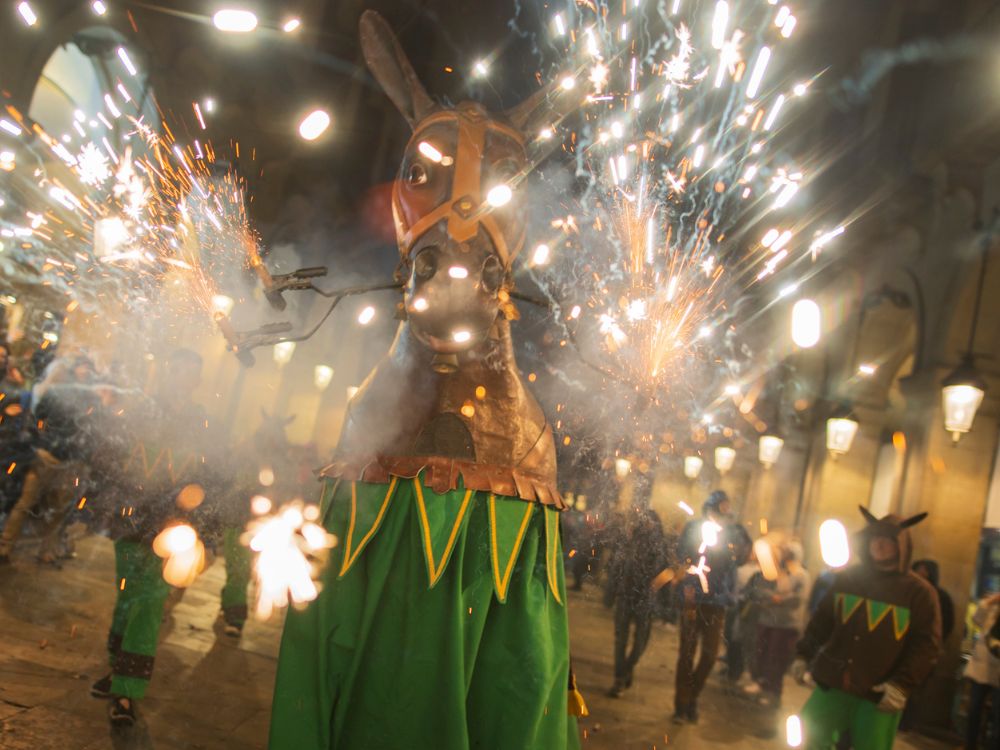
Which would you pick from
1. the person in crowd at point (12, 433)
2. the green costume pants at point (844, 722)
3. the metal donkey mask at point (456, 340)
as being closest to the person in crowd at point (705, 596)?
the green costume pants at point (844, 722)

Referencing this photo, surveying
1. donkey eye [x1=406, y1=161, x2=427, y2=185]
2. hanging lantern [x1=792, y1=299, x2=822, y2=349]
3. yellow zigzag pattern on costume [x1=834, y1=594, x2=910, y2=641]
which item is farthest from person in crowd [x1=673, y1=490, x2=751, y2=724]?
hanging lantern [x1=792, y1=299, x2=822, y2=349]

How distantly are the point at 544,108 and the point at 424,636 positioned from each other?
2427mm

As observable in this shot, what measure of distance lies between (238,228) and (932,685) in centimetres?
967

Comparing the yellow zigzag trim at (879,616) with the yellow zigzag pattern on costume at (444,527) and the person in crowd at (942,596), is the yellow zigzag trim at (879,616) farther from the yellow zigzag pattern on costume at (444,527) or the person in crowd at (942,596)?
the person in crowd at (942,596)

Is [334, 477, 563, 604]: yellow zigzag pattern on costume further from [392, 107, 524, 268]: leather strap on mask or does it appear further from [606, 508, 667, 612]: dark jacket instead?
[606, 508, 667, 612]: dark jacket

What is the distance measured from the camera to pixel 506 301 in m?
3.55

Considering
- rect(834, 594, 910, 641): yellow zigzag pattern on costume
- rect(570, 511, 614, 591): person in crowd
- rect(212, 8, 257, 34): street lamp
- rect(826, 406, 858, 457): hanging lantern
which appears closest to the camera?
rect(834, 594, 910, 641): yellow zigzag pattern on costume

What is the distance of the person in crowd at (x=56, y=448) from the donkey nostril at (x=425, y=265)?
14.2ft

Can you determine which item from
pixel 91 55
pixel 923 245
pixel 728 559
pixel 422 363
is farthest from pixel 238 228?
pixel 923 245

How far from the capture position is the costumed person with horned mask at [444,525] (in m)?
3.08

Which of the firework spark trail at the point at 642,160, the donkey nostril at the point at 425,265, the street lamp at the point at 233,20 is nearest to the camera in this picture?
the donkey nostril at the point at 425,265

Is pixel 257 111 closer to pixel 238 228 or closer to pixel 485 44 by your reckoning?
pixel 485 44

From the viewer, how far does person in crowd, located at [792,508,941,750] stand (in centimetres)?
525

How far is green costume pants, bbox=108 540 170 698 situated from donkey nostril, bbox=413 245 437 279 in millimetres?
2796
